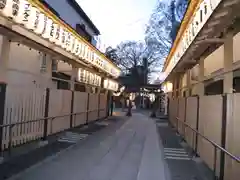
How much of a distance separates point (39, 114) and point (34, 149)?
168 cm

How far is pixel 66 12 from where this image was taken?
75.0ft

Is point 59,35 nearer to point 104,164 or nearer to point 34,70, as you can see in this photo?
point 34,70

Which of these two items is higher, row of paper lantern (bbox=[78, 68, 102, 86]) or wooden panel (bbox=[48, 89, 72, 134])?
row of paper lantern (bbox=[78, 68, 102, 86])

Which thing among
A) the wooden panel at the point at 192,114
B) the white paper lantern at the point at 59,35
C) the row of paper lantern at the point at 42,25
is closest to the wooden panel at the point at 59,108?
the row of paper lantern at the point at 42,25

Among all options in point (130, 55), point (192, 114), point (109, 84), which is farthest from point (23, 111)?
point (130, 55)

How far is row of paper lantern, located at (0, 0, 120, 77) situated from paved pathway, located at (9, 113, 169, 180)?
3286 millimetres

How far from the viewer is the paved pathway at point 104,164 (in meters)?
7.24

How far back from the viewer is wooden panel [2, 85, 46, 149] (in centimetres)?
920

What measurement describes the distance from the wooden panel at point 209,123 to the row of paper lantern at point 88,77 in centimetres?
823

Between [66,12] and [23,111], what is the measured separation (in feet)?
46.3

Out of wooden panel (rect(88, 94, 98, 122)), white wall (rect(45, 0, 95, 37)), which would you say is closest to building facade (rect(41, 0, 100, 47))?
white wall (rect(45, 0, 95, 37))

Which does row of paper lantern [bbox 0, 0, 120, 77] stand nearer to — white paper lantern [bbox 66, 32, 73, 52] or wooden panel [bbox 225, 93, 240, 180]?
white paper lantern [bbox 66, 32, 73, 52]

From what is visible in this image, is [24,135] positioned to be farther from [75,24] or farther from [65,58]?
[75,24]

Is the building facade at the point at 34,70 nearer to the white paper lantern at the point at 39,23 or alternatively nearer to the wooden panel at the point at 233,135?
the white paper lantern at the point at 39,23
